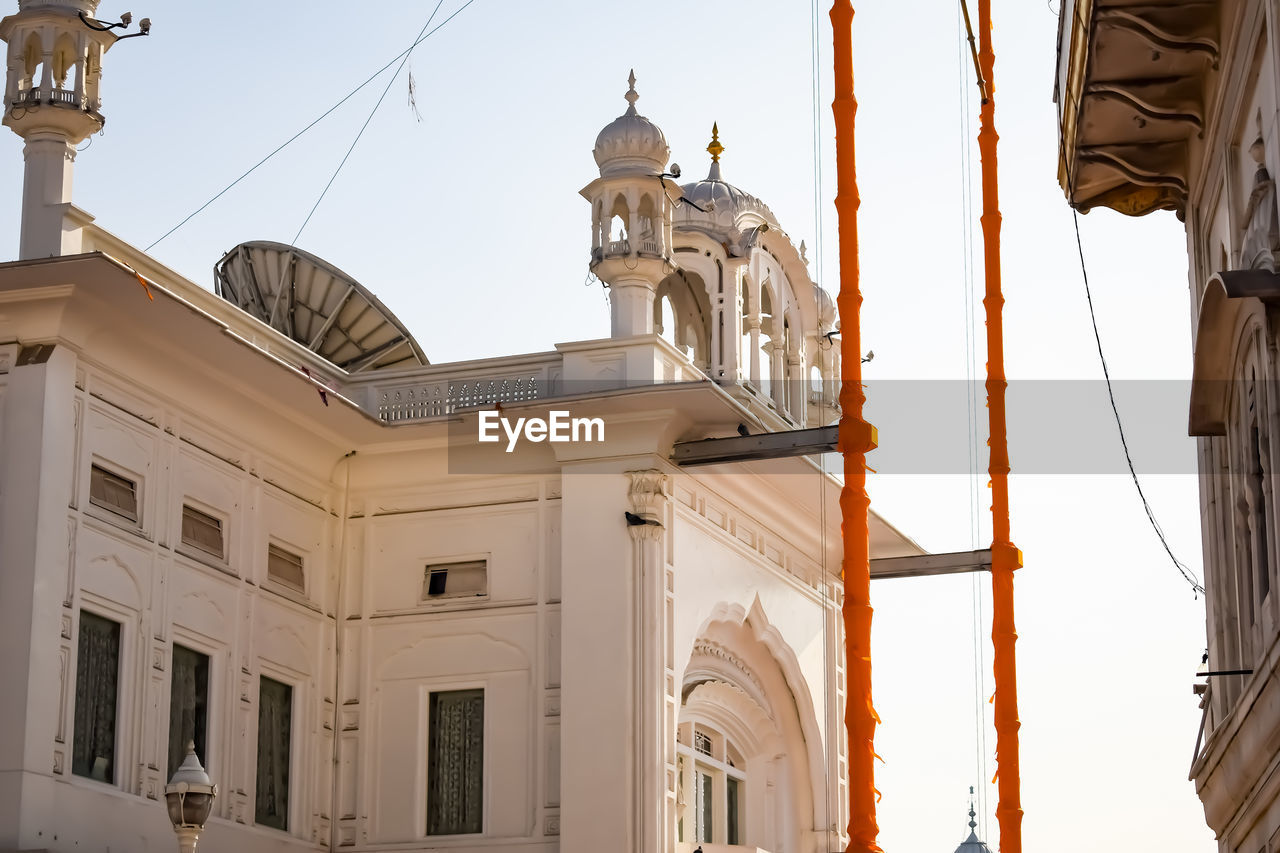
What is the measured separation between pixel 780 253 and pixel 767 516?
400 centimetres

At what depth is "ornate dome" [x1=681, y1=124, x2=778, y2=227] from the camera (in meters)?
23.2

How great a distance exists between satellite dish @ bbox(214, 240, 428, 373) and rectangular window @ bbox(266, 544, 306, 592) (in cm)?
252

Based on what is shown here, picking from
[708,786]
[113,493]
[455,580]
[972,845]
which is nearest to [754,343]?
[708,786]

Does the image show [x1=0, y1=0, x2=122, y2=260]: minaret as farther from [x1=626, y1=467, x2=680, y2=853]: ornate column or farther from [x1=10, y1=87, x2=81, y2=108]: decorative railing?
[x1=626, y1=467, x2=680, y2=853]: ornate column

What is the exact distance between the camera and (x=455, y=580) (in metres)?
19.5

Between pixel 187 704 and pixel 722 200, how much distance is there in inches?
364

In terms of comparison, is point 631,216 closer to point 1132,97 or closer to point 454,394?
point 454,394

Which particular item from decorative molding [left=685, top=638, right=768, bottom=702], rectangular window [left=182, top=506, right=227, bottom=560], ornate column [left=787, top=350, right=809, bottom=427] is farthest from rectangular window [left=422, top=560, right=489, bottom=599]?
ornate column [left=787, top=350, right=809, bottom=427]

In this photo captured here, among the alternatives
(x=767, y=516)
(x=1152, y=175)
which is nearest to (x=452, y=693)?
(x=767, y=516)

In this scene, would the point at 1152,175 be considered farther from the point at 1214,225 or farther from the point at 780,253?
the point at 780,253

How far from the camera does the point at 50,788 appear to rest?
49.6 ft

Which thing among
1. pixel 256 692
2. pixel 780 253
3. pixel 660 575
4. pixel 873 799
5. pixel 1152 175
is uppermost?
pixel 780 253

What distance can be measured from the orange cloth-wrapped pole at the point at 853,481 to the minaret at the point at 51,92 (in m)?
6.49

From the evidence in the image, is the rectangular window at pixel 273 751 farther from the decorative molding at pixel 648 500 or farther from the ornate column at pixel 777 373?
the ornate column at pixel 777 373
